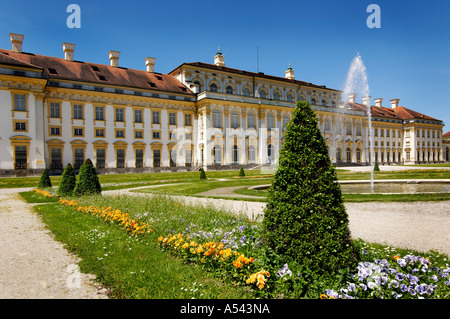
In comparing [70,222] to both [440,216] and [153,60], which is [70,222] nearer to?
[440,216]

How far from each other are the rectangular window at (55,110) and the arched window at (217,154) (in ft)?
65.3

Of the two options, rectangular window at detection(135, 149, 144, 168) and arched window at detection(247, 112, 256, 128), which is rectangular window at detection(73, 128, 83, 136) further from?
arched window at detection(247, 112, 256, 128)

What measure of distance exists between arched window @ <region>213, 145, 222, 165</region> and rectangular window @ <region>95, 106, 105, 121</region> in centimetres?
1528

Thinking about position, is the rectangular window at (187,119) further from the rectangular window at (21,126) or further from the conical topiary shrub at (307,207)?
the conical topiary shrub at (307,207)

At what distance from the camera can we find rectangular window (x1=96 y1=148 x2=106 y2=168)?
118 feet

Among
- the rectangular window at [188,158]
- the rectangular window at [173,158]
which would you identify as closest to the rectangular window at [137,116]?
the rectangular window at [173,158]

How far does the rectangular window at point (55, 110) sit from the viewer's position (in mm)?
33219

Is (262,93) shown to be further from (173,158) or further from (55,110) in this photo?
(55,110)

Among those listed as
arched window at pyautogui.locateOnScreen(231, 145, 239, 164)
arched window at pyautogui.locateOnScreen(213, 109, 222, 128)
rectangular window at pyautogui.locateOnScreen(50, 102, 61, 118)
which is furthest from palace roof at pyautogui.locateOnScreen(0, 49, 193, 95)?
arched window at pyautogui.locateOnScreen(231, 145, 239, 164)

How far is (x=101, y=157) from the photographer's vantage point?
36219 mm

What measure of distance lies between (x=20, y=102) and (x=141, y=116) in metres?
13.4

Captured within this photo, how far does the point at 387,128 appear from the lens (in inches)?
2618

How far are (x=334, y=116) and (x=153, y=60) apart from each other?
3407 centimetres
